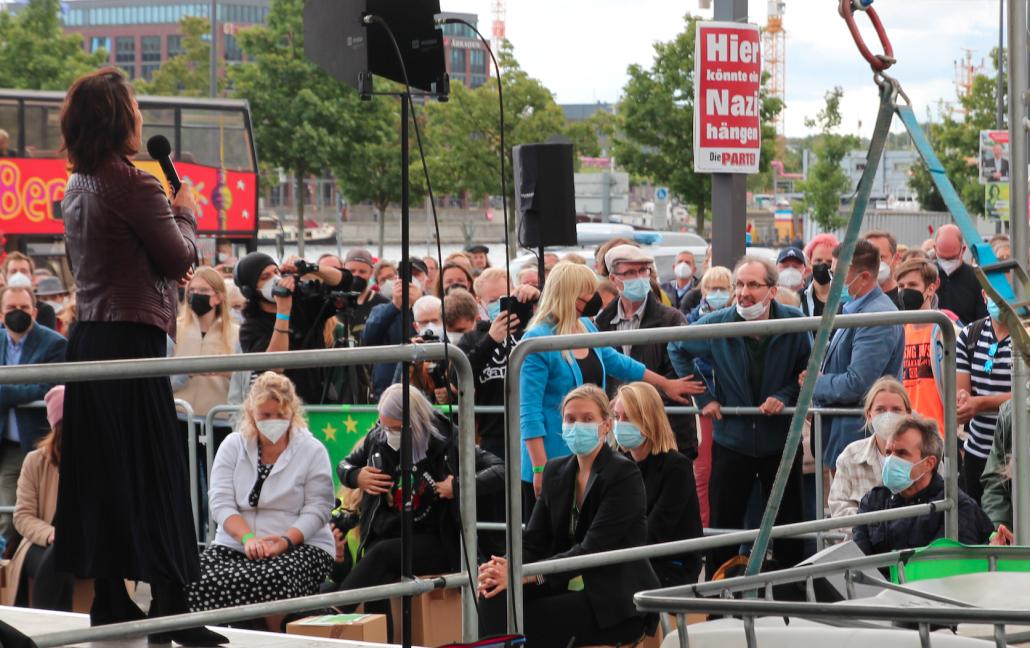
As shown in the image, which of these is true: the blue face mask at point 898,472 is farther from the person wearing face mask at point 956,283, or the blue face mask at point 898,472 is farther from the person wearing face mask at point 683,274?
the person wearing face mask at point 683,274

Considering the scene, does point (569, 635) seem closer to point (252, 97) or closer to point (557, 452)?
point (557, 452)

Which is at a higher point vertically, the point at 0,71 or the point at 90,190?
the point at 0,71

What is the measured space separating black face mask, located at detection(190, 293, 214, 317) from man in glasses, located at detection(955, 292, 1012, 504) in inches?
192

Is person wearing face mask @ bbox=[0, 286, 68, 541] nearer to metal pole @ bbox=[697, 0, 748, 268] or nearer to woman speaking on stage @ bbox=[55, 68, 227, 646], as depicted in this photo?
woman speaking on stage @ bbox=[55, 68, 227, 646]

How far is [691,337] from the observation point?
184 inches

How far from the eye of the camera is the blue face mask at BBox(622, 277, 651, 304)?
8727mm

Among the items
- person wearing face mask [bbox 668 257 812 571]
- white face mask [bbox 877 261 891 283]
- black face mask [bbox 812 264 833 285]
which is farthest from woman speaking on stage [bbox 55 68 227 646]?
white face mask [bbox 877 261 891 283]

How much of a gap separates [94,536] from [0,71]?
153 feet

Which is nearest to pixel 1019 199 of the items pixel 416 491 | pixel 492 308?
pixel 416 491

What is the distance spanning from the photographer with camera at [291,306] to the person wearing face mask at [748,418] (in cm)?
245

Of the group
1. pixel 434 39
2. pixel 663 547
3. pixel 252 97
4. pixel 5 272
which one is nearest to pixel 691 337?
pixel 663 547

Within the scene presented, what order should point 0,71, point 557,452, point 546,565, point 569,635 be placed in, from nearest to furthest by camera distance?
point 546,565
point 569,635
point 557,452
point 0,71

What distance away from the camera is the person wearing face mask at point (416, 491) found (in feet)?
21.4

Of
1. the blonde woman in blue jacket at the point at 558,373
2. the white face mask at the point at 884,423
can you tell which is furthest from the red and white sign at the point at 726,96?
the white face mask at the point at 884,423
